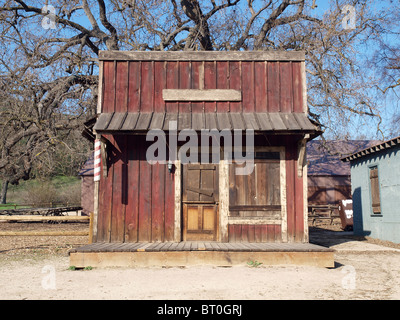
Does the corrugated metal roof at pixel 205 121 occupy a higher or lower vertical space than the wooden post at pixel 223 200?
higher

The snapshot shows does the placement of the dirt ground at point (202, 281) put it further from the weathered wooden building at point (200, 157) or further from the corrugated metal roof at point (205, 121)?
the corrugated metal roof at point (205, 121)

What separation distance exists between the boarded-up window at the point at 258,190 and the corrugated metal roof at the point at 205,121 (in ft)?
3.15

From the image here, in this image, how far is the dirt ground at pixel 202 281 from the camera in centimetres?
593

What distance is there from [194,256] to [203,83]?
4434mm

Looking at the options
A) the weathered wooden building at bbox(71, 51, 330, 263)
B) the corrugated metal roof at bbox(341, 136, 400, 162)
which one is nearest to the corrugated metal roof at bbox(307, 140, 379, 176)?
the corrugated metal roof at bbox(341, 136, 400, 162)

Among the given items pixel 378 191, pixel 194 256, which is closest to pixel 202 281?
pixel 194 256

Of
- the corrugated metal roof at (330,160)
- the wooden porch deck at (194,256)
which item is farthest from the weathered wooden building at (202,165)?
the corrugated metal roof at (330,160)

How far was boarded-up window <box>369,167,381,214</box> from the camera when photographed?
44.9ft

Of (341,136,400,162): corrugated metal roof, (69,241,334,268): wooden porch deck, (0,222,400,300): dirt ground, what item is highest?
(341,136,400,162): corrugated metal roof

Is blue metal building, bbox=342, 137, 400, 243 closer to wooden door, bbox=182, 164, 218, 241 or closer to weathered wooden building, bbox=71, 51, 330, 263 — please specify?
weathered wooden building, bbox=71, 51, 330, 263

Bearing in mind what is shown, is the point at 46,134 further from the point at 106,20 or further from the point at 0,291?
the point at 0,291

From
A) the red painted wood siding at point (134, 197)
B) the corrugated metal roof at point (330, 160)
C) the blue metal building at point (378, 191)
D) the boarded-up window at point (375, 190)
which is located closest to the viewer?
the red painted wood siding at point (134, 197)

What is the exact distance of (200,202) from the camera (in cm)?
973

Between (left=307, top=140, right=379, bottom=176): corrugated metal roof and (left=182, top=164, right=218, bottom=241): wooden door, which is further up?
(left=307, top=140, right=379, bottom=176): corrugated metal roof
